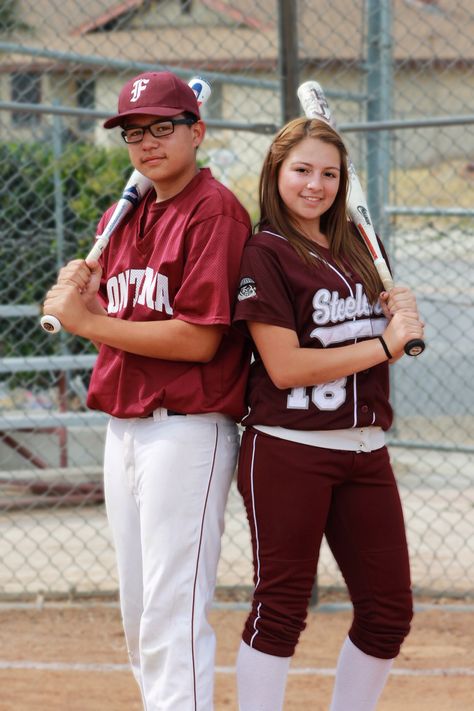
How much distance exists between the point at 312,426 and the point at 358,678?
0.68 m

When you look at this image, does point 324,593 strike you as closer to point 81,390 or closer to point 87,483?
point 87,483

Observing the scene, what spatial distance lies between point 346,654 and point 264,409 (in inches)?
27.2

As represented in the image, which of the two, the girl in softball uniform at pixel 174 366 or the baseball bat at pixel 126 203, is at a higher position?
the baseball bat at pixel 126 203

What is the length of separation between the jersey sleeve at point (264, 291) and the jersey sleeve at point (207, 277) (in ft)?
0.13

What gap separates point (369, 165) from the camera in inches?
264

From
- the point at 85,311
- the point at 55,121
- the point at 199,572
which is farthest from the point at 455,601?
the point at 55,121

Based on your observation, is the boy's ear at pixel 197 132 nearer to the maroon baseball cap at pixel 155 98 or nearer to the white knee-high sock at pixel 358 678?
the maroon baseball cap at pixel 155 98

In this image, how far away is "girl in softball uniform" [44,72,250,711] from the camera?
2656mm

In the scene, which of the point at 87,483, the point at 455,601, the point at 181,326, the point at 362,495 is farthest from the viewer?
the point at 87,483

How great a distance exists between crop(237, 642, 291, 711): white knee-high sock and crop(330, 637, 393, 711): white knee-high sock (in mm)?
199

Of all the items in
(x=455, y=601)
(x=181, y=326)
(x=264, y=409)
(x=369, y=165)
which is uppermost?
(x=369, y=165)

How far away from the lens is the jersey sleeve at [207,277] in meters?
2.63

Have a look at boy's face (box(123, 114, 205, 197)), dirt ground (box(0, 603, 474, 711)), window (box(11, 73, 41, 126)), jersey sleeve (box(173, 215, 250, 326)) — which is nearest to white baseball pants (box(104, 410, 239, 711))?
jersey sleeve (box(173, 215, 250, 326))

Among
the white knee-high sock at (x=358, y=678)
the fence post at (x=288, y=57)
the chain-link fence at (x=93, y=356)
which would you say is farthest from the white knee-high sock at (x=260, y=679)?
the fence post at (x=288, y=57)
